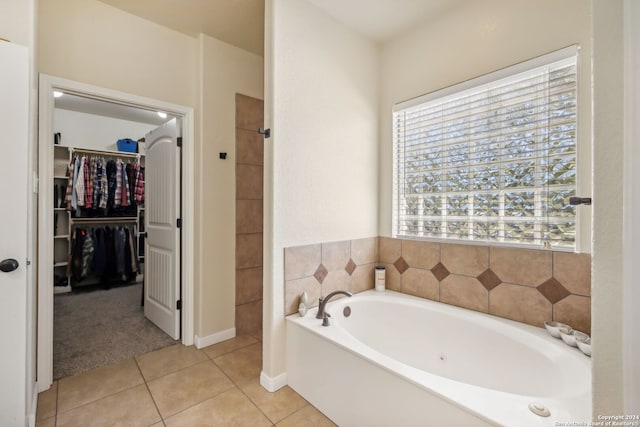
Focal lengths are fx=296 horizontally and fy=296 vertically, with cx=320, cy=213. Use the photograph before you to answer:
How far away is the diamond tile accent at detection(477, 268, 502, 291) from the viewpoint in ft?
6.15

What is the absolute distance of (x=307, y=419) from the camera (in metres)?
1.64

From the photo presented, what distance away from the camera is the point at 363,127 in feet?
8.00

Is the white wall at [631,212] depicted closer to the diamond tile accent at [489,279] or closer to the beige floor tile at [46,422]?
the diamond tile accent at [489,279]

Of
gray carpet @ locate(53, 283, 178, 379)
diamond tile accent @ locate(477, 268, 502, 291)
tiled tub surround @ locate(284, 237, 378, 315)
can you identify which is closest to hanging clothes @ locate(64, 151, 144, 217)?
gray carpet @ locate(53, 283, 178, 379)

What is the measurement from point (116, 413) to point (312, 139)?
2031mm

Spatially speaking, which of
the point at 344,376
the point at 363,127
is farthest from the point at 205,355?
the point at 363,127

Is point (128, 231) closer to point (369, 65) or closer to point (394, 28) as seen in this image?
Answer: point (369, 65)

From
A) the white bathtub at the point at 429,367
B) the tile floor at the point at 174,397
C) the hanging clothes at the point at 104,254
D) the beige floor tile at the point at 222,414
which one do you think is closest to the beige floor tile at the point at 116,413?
the tile floor at the point at 174,397

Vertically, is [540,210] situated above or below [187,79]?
below

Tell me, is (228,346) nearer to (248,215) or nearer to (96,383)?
(96,383)

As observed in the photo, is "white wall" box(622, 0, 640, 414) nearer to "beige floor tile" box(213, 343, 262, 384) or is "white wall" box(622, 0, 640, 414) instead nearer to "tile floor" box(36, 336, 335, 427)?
"tile floor" box(36, 336, 335, 427)

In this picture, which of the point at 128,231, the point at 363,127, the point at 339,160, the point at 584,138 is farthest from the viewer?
the point at 128,231

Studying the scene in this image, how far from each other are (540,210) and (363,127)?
1.36m

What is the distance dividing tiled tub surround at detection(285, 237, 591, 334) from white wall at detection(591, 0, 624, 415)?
1.19m
